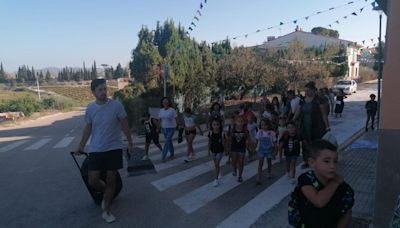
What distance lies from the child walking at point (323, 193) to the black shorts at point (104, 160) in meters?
3.28

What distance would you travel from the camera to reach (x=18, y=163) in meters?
11.5

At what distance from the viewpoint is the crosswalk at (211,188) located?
5.78 metres

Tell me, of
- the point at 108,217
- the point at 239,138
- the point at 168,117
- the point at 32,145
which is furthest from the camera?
the point at 32,145

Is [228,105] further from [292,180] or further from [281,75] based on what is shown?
[292,180]

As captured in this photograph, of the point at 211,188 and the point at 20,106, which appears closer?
the point at 211,188

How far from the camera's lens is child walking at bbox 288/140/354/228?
257 centimetres

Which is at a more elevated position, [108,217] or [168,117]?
[168,117]

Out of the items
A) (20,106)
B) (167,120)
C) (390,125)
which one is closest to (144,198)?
(167,120)

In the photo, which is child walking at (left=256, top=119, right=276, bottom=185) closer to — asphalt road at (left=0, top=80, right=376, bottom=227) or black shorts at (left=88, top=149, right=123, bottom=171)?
asphalt road at (left=0, top=80, right=376, bottom=227)

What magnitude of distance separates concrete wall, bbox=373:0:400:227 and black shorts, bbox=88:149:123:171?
3324 millimetres

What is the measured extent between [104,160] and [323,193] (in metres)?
3.51

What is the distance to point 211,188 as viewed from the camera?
280 inches

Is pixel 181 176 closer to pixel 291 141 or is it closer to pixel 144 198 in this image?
pixel 144 198

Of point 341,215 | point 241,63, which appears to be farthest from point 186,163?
point 241,63
